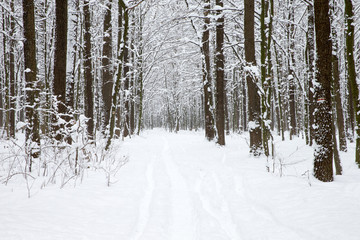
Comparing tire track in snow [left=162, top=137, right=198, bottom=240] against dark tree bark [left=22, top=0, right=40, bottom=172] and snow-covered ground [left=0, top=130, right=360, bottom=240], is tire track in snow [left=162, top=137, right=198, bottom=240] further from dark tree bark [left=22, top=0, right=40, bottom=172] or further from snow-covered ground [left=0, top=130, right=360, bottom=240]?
dark tree bark [left=22, top=0, right=40, bottom=172]

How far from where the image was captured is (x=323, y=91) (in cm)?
458

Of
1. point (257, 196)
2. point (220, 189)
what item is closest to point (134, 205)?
point (220, 189)

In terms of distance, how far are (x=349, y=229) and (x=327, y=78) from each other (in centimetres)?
293

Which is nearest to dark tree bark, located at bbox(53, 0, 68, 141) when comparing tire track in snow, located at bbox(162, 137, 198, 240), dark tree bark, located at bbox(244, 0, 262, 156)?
tire track in snow, located at bbox(162, 137, 198, 240)

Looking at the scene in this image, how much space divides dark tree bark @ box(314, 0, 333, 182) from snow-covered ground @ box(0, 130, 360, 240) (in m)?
0.49

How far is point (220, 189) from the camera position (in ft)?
15.7

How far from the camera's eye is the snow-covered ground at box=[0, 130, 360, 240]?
276 cm

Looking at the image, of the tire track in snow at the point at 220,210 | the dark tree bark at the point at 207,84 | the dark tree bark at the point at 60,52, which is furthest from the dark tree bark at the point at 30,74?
the dark tree bark at the point at 207,84

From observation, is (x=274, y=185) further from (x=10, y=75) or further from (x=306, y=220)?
(x=10, y=75)

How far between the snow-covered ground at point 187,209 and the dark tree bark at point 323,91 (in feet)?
1.59

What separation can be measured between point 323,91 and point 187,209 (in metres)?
3.50

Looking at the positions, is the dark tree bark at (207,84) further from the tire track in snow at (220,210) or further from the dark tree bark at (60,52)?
the tire track in snow at (220,210)

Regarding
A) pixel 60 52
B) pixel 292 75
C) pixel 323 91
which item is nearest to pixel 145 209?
pixel 323 91

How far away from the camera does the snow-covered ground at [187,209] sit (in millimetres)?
2762
